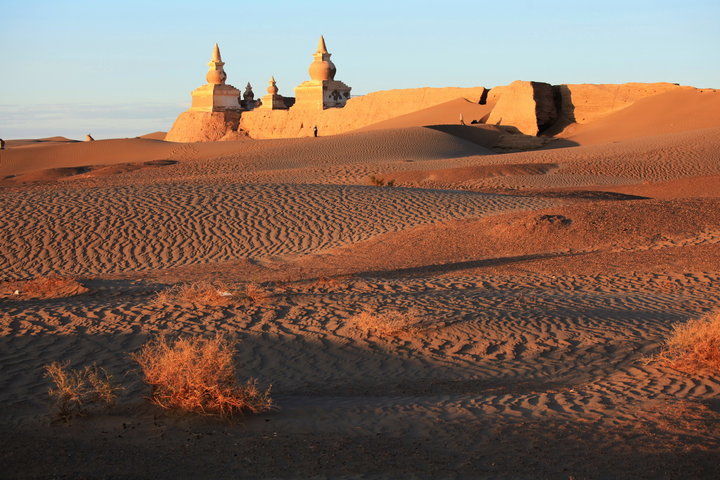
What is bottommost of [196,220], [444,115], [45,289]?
[45,289]

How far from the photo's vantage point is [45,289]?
9.79 meters

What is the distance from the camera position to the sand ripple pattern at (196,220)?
14.6 meters

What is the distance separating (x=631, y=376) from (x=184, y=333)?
429 cm

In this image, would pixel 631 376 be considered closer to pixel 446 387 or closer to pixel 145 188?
pixel 446 387

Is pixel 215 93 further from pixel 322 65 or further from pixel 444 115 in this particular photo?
pixel 444 115

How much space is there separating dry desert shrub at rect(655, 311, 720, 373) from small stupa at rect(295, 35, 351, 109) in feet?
154

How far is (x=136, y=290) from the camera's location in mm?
10219

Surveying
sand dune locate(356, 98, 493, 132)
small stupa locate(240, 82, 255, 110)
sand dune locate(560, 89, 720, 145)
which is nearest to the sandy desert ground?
sand dune locate(560, 89, 720, 145)

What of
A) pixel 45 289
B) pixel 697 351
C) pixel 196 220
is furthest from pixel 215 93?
pixel 697 351

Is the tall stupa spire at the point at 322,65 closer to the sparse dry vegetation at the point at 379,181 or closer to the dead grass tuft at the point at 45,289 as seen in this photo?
the sparse dry vegetation at the point at 379,181

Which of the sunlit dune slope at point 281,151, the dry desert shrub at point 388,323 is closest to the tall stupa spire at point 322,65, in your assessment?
the sunlit dune slope at point 281,151

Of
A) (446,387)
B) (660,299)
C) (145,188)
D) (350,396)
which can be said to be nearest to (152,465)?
(350,396)

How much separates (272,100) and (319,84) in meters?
4.40

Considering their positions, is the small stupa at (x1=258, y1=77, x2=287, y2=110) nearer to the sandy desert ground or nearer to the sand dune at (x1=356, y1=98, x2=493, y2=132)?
the sand dune at (x1=356, y1=98, x2=493, y2=132)
